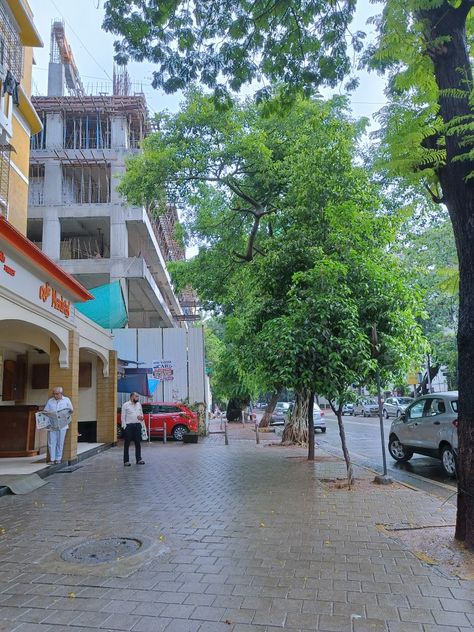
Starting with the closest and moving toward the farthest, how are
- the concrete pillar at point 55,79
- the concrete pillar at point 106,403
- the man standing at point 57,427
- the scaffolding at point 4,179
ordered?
the man standing at point 57,427 → the scaffolding at point 4,179 → the concrete pillar at point 106,403 → the concrete pillar at point 55,79

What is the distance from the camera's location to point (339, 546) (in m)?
5.23

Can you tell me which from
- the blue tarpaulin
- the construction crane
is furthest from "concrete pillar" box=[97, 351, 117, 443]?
the construction crane

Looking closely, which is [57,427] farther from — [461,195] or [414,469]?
[461,195]

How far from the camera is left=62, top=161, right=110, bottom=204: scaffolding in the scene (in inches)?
1138

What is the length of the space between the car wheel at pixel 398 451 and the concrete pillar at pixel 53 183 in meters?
22.9

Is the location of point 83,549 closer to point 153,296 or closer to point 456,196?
point 456,196

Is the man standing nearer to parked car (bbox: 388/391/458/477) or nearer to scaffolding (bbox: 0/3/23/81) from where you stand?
scaffolding (bbox: 0/3/23/81)

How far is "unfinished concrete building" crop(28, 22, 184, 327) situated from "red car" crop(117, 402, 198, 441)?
8.85 m

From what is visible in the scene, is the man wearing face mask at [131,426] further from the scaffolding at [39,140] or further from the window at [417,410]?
the scaffolding at [39,140]

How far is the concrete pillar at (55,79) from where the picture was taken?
30391 millimetres

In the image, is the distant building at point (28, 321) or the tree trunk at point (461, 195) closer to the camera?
the tree trunk at point (461, 195)

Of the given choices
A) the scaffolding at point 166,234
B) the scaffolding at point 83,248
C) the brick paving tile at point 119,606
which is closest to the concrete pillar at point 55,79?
the scaffolding at point 83,248

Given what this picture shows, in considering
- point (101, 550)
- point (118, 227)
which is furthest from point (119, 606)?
point (118, 227)

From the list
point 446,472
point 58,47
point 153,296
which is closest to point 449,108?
point 446,472
